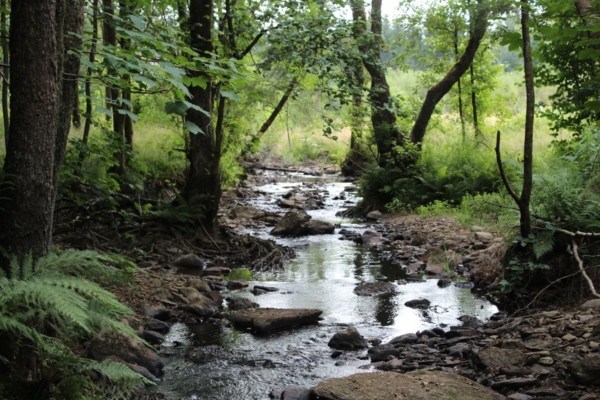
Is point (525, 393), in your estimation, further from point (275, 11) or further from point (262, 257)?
point (275, 11)

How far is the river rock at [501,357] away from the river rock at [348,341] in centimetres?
126

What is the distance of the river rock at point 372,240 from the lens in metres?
11.6

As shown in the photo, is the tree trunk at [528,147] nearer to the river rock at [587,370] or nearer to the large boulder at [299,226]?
the river rock at [587,370]

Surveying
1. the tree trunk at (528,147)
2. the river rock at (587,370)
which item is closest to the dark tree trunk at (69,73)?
the river rock at (587,370)

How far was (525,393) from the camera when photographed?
4402 millimetres

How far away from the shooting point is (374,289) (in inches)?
319

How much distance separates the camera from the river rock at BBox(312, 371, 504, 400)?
173 inches

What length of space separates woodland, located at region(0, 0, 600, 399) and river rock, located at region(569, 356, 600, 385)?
1.24m

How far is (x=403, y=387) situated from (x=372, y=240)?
7.30 metres

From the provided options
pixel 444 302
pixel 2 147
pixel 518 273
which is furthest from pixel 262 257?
pixel 2 147

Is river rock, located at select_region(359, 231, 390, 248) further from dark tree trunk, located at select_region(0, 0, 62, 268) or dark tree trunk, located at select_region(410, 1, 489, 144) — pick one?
dark tree trunk, located at select_region(0, 0, 62, 268)

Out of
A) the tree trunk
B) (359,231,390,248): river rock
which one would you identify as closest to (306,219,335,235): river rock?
(359,231,390,248): river rock

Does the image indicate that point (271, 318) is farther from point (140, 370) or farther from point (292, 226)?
point (292, 226)

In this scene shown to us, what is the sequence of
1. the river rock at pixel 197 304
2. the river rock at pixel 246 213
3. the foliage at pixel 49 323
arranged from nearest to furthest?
the foliage at pixel 49 323
the river rock at pixel 197 304
the river rock at pixel 246 213
